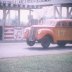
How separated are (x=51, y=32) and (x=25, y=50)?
1.82ft

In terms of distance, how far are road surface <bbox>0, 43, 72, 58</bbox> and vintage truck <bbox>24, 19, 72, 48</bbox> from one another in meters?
0.06

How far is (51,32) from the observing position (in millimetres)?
3354

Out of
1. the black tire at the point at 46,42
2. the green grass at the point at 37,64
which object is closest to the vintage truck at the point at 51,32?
the black tire at the point at 46,42

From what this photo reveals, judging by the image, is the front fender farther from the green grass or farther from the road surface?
the green grass

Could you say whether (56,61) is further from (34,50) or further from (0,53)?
(0,53)

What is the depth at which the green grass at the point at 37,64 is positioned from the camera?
2752 millimetres

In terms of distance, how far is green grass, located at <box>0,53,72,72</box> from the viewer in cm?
275

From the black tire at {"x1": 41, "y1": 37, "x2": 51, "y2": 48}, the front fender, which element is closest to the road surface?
the black tire at {"x1": 41, "y1": 37, "x2": 51, "y2": 48}

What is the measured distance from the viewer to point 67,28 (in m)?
3.10

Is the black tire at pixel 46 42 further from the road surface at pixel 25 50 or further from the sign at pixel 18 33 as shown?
the sign at pixel 18 33

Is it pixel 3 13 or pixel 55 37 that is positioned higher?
pixel 3 13

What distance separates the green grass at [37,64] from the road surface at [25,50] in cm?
7

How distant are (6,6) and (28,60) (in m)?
0.69

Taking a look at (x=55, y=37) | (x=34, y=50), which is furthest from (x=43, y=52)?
(x=55, y=37)
